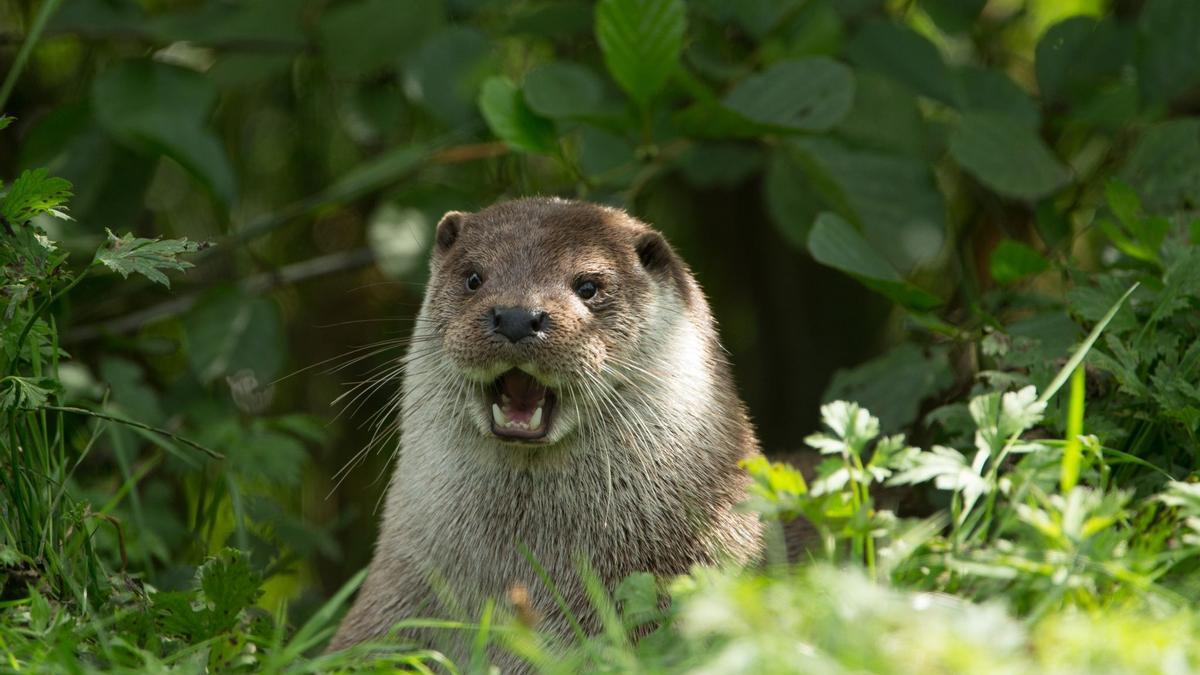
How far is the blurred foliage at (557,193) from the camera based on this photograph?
2.68m

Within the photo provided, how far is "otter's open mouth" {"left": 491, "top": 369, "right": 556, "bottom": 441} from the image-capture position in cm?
290

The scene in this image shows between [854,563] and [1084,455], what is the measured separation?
0.61m

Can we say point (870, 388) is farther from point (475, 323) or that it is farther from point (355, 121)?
point (355, 121)

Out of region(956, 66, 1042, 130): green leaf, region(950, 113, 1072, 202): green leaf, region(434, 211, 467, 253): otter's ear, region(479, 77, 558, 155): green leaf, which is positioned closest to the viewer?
region(434, 211, 467, 253): otter's ear

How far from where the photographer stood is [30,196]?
2598 mm

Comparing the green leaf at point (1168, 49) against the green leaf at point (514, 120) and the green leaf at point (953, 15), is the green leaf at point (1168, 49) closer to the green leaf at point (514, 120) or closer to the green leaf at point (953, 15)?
the green leaf at point (953, 15)

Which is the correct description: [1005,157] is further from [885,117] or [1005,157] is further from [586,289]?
[586,289]

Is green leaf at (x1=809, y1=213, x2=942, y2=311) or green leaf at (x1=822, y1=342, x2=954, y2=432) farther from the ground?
green leaf at (x1=809, y1=213, x2=942, y2=311)

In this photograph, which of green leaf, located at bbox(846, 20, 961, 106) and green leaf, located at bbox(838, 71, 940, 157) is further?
green leaf, located at bbox(846, 20, 961, 106)

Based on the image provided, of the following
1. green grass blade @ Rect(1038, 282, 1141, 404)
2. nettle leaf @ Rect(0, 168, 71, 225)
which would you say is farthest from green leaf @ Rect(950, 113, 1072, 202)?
nettle leaf @ Rect(0, 168, 71, 225)

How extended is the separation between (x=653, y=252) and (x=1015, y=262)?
1017 millimetres

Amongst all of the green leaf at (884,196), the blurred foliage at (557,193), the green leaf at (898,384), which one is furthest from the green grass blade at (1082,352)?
the green leaf at (884,196)

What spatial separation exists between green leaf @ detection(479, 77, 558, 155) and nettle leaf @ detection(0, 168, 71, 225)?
1.29 m

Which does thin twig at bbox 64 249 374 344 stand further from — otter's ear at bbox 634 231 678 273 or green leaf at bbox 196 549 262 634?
green leaf at bbox 196 549 262 634
